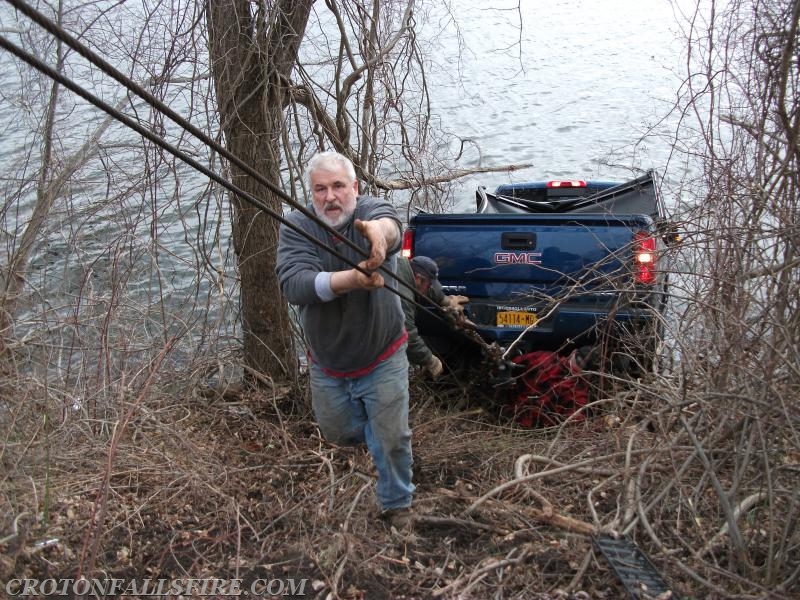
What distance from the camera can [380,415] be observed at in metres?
4.05

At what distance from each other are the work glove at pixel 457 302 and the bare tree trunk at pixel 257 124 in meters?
1.25

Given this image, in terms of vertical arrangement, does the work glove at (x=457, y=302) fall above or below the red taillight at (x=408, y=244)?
below

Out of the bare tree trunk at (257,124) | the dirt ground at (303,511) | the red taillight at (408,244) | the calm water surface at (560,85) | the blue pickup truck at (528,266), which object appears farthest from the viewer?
the calm water surface at (560,85)

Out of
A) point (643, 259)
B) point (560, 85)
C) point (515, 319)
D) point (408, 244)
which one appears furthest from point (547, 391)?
point (560, 85)

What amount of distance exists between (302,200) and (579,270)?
249 cm

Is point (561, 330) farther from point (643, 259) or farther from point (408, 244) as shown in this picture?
point (408, 244)

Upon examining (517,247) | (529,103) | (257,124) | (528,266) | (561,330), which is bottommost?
(561,330)

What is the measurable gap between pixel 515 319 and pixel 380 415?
8.93 ft

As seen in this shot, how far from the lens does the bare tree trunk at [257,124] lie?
586 cm

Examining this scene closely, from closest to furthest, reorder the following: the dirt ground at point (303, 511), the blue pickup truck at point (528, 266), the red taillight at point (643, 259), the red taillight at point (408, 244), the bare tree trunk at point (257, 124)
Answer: the dirt ground at point (303, 511)
the red taillight at point (643, 259)
the bare tree trunk at point (257, 124)
the blue pickup truck at point (528, 266)
the red taillight at point (408, 244)

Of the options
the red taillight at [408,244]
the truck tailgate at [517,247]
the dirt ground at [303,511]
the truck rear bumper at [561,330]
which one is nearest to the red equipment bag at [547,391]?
the truck rear bumper at [561,330]

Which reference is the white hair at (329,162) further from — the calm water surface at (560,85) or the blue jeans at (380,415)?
the calm water surface at (560,85)

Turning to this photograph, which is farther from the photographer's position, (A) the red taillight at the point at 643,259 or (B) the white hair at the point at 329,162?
(A) the red taillight at the point at 643,259

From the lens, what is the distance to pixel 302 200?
726 cm
